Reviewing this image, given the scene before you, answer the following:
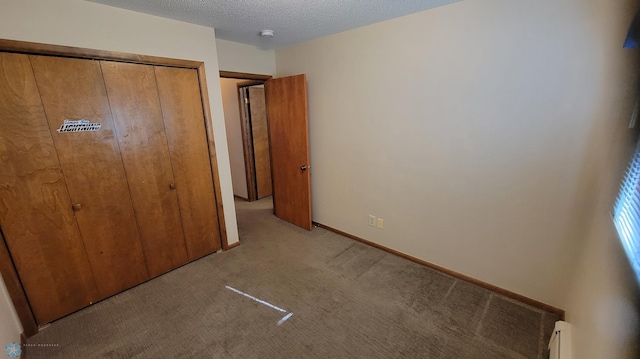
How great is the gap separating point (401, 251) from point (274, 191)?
196 centimetres

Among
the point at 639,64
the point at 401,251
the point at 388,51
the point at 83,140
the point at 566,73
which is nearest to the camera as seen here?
the point at 639,64

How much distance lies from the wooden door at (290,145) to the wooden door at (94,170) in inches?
68.0

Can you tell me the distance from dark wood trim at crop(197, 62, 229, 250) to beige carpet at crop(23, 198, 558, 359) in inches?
14.9

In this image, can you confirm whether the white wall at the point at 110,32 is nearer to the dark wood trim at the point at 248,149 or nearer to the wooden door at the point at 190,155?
the wooden door at the point at 190,155

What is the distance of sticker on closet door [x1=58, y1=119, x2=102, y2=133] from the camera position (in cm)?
178

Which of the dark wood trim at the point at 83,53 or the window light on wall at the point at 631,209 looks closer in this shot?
the window light on wall at the point at 631,209

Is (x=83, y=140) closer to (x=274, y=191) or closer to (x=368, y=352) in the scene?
(x=274, y=191)

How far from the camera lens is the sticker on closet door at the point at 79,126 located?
1780mm

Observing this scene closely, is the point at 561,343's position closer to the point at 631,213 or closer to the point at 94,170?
the point at 631,213

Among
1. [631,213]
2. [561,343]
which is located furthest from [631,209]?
[561,343]

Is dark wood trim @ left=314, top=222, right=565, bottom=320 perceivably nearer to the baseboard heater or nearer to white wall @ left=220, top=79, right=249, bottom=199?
the baseboard heater

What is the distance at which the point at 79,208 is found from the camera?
1.90 meters

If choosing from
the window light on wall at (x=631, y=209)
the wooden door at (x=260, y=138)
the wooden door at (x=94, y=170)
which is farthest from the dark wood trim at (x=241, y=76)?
the window light on wall at (x=631, y=209)

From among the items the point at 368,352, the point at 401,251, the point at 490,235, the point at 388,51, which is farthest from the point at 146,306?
the point at 388,51
